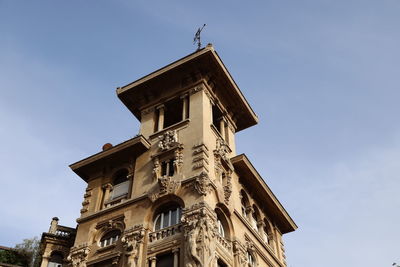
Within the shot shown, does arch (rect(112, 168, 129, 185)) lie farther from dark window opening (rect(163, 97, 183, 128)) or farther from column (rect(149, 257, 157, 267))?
column (rect(149, 257, 157, 267))

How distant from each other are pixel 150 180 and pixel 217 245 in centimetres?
628

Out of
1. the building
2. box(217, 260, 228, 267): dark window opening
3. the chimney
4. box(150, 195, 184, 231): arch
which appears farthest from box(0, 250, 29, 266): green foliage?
box(217, 260, 228, 267): dark window opening

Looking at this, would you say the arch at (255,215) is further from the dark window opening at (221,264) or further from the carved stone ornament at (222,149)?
the dark window opening at (221,264)

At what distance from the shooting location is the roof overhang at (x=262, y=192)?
36.1 meters

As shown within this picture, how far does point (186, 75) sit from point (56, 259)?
1517cm

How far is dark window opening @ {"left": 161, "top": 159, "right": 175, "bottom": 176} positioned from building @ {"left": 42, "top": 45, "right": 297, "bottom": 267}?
68 mm

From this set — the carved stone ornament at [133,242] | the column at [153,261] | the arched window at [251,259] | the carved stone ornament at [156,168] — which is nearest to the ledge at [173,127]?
the carved stone ornament at [156,168]

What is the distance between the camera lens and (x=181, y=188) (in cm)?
3094

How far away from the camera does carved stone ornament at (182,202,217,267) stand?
87.8ft

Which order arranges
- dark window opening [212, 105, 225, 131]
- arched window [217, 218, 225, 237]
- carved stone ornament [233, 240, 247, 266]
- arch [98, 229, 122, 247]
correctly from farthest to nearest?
dark window opening [212, 105, 225, 131] → arch [98, 229, 122, 247] → arched window [217, 218, 225, 237] → carved stone ornament [233, 240, 247, 266]

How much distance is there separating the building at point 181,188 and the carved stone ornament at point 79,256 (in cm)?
6

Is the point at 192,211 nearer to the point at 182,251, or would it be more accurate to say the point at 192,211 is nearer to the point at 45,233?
the point at 182,251

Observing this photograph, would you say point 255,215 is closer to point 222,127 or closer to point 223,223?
point 222,127

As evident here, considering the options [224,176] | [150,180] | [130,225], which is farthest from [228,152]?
[130,225]
